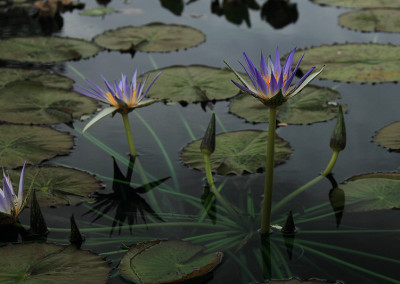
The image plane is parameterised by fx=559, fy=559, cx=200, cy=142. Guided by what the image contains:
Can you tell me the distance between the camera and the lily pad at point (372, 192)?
2.36 metres

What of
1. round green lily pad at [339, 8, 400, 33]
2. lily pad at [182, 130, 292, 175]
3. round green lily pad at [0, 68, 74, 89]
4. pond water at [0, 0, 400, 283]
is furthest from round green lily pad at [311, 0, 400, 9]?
lily pad at [182, 130, 292, 175]

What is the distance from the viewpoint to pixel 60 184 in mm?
2561

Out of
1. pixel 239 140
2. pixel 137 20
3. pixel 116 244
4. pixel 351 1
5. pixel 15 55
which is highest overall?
pixel 351 1

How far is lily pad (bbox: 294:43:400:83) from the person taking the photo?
3.72 metres

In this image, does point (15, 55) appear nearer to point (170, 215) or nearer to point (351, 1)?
point (170, 215)

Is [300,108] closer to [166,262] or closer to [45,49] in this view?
[166,262]

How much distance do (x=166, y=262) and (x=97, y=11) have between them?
4.25 metres

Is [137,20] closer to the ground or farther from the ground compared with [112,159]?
farther from the ground

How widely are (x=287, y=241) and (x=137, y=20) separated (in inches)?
146

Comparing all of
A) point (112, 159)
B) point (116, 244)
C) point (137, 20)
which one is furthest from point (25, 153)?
point (137, 20)

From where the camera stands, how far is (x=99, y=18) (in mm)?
5566

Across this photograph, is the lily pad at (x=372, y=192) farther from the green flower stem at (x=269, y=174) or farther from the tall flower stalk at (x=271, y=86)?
the tall flower stalk at (x=271, y=86)

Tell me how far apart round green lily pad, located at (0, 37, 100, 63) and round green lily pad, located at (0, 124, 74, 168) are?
1.34 meters

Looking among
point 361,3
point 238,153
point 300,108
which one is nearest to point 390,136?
A: point 300,108
